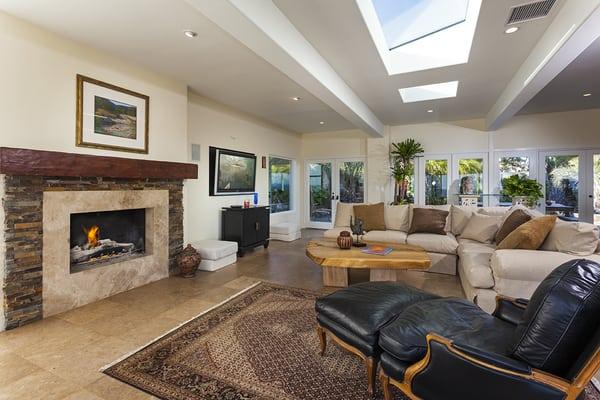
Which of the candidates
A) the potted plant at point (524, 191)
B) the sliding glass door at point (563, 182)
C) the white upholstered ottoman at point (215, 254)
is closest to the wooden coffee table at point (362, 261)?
the white upholstered ottoman at point (215, 254)

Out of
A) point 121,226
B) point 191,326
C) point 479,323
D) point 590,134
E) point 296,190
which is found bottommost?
point 191,326

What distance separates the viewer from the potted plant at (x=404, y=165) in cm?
710

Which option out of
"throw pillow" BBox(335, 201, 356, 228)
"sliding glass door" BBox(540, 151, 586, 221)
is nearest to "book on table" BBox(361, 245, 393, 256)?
"throw pillow" BBox(335, 201, 356, 228)

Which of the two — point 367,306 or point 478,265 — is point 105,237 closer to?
point 367,306

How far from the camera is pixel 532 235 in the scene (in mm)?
2721

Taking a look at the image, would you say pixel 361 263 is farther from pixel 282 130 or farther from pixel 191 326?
pixel 282 130

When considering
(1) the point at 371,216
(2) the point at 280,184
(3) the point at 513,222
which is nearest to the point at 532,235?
(3) the point at 513,222

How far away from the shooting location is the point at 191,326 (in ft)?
8.48

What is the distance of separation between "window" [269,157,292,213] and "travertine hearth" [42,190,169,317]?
3570 mm

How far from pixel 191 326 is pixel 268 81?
322 cm

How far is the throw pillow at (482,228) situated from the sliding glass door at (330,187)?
153 inches

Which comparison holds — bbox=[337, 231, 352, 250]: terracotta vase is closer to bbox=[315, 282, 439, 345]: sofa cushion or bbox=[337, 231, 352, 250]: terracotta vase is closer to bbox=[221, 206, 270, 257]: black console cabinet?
bbox=[315, 282, 439, 345]: sofa cushion

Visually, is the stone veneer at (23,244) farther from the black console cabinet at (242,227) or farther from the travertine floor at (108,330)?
the black console cabinet at (242,227)

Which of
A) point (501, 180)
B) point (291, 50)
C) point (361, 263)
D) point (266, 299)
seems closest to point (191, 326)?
point (266, 299)
